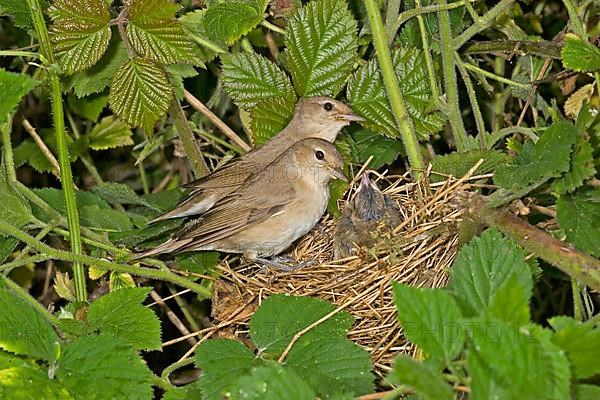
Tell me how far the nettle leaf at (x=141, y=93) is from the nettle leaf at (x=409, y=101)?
66cm

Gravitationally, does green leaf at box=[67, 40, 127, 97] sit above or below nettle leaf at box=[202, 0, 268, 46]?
below

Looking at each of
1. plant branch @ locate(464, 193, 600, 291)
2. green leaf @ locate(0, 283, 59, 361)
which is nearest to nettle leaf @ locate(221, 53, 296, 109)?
plant branch @ locate(464, 193, 600, 291)

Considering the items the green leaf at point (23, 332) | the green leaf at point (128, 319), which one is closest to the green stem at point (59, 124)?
the green leaf at point (128, 319)

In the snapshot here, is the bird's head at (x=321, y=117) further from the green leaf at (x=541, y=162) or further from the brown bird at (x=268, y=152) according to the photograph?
the green leaf at (x=541, y=162)

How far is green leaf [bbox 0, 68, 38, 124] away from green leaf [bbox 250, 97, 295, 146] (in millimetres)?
1259

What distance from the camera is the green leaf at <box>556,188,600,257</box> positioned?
2150mm

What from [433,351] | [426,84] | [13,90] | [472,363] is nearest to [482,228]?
[426,84]

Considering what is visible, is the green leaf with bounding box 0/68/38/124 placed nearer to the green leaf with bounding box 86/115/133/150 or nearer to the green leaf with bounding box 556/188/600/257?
the green leaf with bounding box 556/188/600/257

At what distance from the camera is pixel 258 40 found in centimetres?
337

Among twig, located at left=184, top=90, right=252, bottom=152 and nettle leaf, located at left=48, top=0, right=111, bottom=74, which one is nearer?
nettle leaf, located at left=48, top=0, right=111, bottom=74

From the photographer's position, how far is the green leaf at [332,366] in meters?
2.09

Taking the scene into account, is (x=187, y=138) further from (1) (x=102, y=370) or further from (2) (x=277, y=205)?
(1) (x=102, y=370)

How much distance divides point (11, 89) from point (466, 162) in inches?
55.9

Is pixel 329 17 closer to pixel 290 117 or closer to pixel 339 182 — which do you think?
pixel 290 117
